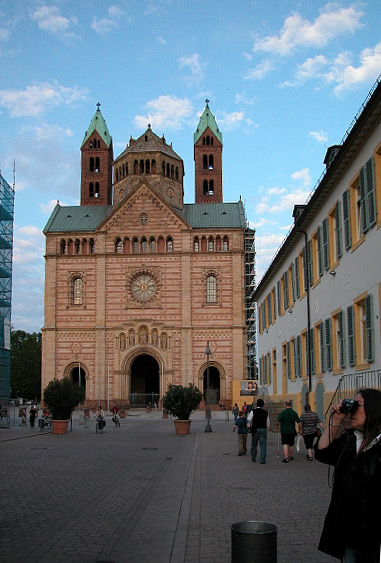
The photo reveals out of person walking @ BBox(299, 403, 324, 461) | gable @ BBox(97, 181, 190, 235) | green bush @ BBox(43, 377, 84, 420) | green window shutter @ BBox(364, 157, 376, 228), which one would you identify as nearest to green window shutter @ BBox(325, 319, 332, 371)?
person walking @ BBox(299, 403, 324, 461)

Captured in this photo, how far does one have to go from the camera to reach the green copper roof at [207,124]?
263ft

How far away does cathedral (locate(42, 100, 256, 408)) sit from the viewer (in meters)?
65.5

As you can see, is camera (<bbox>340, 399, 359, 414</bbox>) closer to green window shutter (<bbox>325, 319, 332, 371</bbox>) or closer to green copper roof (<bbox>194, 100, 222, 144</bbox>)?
green window shutter (<bbox>325, 319, 332, 371</bbox>)

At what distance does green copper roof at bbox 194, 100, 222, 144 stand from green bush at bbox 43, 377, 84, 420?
52.9m

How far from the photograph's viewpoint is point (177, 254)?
2665 inches

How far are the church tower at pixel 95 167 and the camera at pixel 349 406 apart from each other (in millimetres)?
76502

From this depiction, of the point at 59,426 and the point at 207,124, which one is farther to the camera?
the point at 207,124

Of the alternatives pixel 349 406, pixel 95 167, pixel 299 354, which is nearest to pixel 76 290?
pixel 95 167

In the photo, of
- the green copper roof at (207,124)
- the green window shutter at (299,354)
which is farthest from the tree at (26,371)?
the green window shutter at (299,354)

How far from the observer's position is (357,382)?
17.8m

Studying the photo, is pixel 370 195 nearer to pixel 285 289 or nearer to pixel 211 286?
pixel 285 289

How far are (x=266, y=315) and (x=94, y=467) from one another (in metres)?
25.7

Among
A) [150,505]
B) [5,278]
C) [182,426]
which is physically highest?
[5,278]

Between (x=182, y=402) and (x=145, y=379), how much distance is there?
41.2 meters
